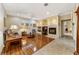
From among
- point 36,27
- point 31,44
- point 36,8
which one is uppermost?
point 36,8

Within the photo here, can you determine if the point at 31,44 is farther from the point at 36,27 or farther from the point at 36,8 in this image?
the point at 36,8

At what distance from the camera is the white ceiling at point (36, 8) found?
1911 mm

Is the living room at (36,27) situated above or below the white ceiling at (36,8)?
below

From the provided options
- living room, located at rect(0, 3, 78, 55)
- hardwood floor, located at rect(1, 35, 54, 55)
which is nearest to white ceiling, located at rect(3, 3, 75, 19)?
living room, located at rect(0, 3, 78, 55)

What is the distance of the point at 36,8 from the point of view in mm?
1971

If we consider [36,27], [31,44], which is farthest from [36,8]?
[31,44]

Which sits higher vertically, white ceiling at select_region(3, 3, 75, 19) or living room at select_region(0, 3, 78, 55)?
white ceiling at select_region(3, 3, 75, 19)

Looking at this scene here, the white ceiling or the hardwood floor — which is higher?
the white ceiling

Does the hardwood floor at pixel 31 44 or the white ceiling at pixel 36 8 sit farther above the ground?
the white ceiling at pixel 36 8

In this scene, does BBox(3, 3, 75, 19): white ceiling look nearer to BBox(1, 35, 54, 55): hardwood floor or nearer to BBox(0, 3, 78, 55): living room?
BBox(0, 3, 78, 55): living room

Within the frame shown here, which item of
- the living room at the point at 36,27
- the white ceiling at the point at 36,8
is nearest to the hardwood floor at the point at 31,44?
the living room at the point at 36,27

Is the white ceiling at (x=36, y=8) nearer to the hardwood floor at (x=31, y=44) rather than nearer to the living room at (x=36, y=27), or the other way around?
the living room at (x=36, y=27)

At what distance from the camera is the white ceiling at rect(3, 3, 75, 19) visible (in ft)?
6.27

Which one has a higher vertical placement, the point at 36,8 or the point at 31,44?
the point at 36,8
